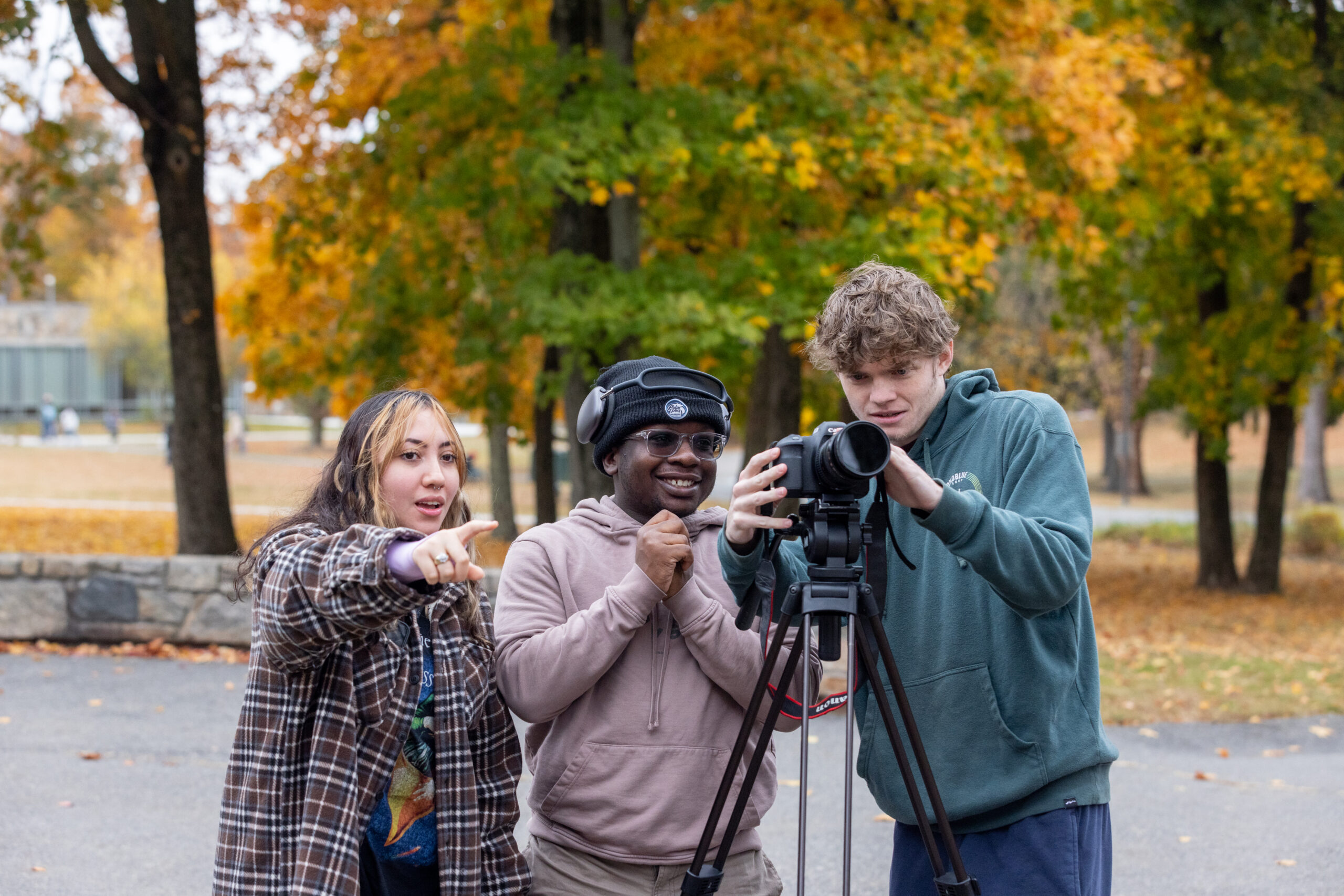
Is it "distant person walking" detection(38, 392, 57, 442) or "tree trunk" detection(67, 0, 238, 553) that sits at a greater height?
"tree trunk" detection(67, 0, 238, 553)

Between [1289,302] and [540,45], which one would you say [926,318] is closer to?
[540,45]

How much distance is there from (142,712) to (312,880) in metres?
5.17

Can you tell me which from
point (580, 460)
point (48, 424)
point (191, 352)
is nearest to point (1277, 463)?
point (580, 460)

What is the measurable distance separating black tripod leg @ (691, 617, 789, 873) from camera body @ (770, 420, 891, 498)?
9.5 inches

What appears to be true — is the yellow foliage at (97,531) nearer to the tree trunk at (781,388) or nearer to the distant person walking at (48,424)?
the tree trunk at (781,388)

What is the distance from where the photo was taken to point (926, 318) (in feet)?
7.23

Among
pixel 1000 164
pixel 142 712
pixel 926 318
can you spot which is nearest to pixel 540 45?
pixel 1000 164

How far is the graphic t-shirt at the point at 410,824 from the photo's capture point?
88.4 inches

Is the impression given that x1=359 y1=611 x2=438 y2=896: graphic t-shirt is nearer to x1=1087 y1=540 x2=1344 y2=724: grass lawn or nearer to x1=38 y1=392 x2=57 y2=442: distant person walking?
x1=1087 y1=540 x2=1344 y2=724: grass lawn

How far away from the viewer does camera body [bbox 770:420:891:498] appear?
6.39 ft

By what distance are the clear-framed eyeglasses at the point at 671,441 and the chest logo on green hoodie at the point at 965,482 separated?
0.44m

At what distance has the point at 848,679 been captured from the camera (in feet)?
6.74

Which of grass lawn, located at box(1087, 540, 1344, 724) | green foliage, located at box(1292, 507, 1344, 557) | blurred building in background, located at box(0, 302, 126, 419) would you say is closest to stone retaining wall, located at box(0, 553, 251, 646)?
grass lawn, located at box(1087, 540, 1344, 724)

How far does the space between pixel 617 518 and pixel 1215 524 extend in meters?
13.5
